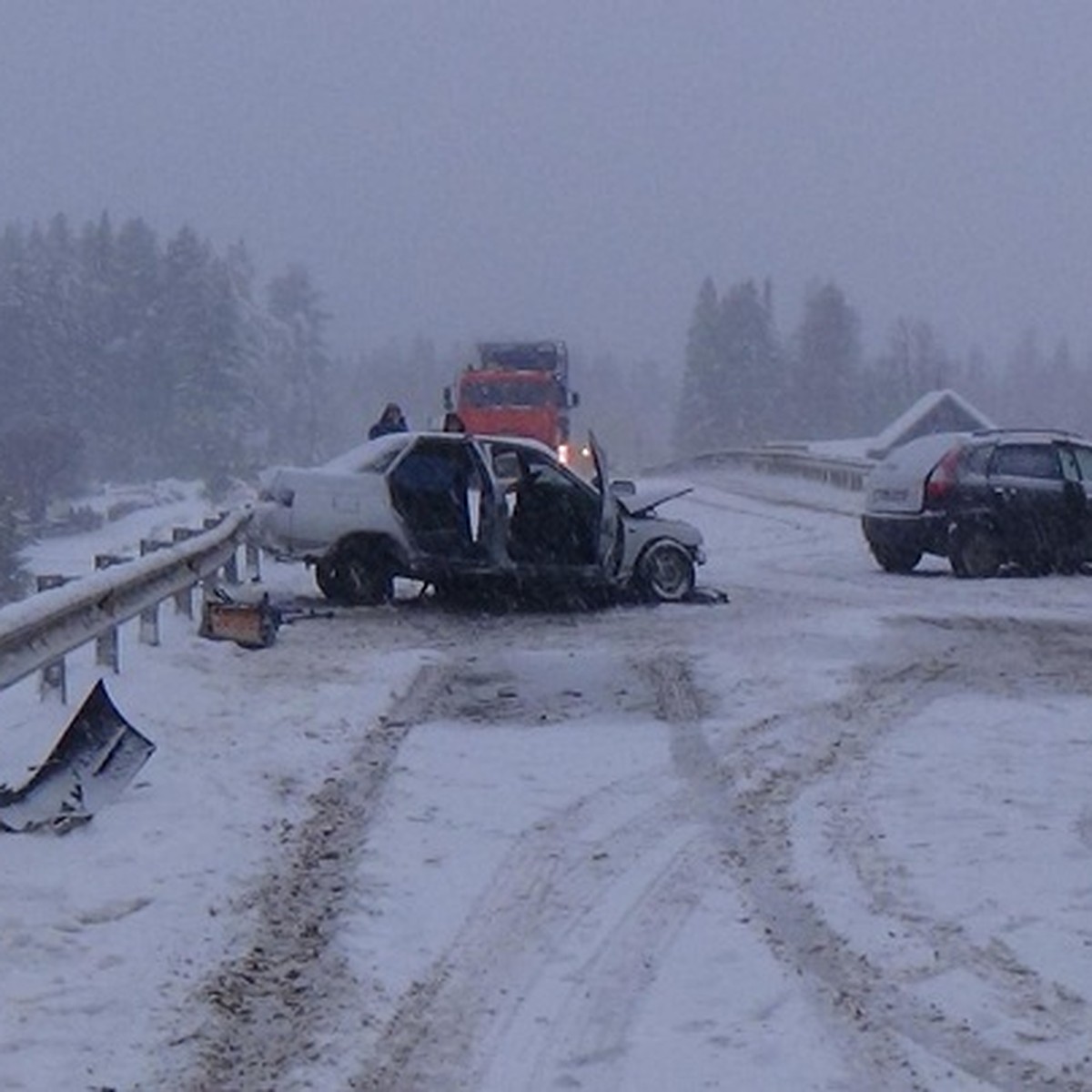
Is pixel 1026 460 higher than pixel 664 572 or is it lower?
higher

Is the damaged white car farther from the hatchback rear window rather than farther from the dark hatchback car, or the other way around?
the hatchback rear window

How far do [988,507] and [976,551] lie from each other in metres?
0.49

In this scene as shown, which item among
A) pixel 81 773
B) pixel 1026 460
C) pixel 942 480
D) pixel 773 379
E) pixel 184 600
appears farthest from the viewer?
pixel 773 379

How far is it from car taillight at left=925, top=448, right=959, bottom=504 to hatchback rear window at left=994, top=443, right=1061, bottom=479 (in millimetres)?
455

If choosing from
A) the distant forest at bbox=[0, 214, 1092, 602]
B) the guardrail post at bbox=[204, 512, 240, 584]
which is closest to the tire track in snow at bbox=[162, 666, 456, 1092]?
the guardrail post at bbox=[204, 512, 240, 584]

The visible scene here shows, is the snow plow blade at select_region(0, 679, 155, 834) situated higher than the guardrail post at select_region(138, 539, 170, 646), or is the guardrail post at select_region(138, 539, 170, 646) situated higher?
the snow plow blade at select_region(0, 679, 155, 834)

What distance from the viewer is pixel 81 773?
341 inches

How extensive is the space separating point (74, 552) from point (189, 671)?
40.4m

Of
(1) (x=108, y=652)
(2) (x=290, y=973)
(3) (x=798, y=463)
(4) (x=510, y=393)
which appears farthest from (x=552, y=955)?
(3) (x=798, y=463)

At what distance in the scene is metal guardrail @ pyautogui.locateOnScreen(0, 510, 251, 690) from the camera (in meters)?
9.38

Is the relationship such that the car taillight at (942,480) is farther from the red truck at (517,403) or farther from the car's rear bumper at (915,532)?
the red truck at (517,403)

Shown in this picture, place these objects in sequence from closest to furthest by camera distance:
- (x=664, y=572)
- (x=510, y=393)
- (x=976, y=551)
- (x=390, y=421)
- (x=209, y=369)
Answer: (x=664, y=572)
(x=976, y=551)
(x=390, y=421)
(x=510, y=393)
(x=209, y=369)

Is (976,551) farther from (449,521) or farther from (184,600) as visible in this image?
(184,600)

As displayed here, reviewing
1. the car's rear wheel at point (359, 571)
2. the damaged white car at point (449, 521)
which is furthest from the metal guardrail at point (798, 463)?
the car's rear wheel at point (359, 571)
